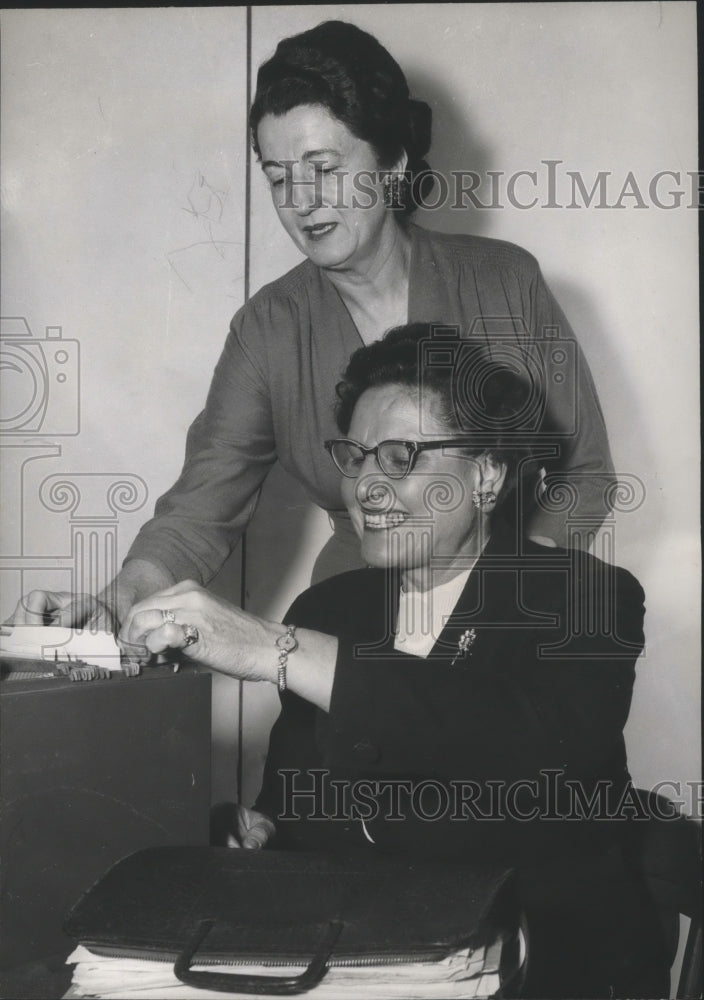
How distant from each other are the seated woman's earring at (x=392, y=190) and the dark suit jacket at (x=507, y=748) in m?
0.49

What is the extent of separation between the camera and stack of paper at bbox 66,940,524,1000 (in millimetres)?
834

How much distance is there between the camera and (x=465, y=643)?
1349 mm

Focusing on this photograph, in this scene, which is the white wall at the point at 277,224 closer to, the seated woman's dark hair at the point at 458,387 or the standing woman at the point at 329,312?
the standing woman at the point at 329,312

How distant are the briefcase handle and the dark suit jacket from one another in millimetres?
400

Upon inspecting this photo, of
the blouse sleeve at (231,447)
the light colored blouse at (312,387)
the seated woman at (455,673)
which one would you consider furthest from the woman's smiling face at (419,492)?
the blouse sleeve at (231,447)

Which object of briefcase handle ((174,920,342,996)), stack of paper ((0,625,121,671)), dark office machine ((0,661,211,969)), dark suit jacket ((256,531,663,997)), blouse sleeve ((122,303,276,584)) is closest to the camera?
briefcase handle ((174,920,342,996))

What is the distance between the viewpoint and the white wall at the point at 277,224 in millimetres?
1483

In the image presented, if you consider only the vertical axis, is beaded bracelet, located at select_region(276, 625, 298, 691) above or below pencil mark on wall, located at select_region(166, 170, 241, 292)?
below

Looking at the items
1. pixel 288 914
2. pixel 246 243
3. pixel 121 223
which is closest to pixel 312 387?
pixel 246 243

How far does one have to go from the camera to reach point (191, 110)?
1526 millimetres

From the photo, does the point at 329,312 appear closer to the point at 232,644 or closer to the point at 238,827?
the point at 232,644

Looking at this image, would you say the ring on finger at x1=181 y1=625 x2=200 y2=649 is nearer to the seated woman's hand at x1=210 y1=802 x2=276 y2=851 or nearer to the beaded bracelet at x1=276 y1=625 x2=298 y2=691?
the beaded bracelet at x1=276 y1=625 x2=298 y2=691

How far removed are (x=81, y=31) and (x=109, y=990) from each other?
122 cm

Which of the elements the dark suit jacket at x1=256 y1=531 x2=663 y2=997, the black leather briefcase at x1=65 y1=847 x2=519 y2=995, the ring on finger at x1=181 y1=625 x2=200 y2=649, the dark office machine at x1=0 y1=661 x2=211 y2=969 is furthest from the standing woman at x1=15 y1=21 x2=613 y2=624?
the black leather briefcase at x1=65 y1=847 x2=519 y2=995
